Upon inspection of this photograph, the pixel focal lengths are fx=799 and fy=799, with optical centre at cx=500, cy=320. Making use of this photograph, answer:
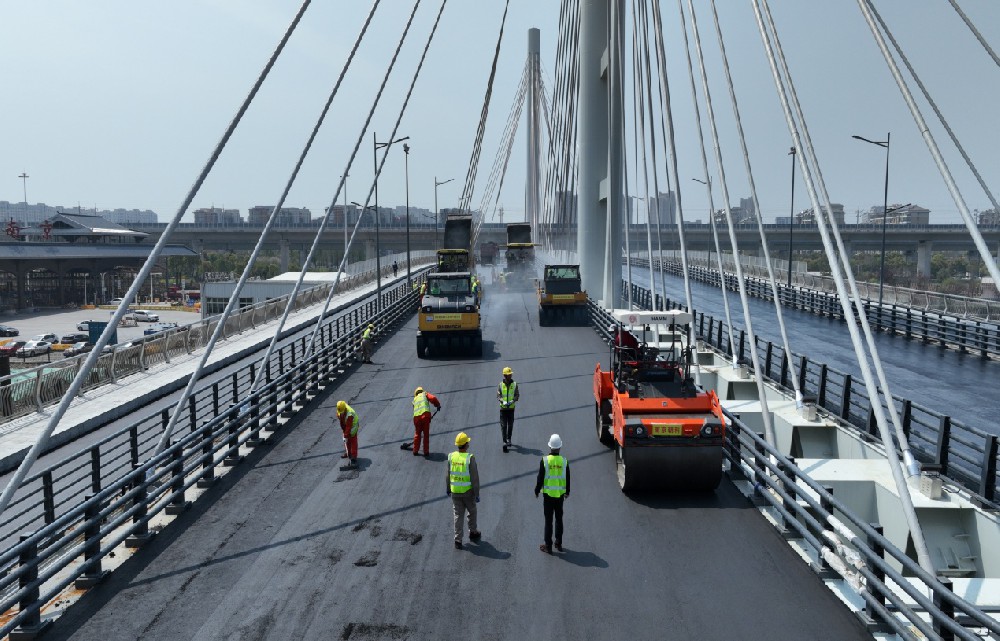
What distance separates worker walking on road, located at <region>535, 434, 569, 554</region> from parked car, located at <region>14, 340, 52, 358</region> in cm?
4879

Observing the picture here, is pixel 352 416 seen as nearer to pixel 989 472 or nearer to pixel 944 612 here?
pixel 944 612

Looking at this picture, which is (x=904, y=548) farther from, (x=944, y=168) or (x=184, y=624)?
(x=184, y=624)

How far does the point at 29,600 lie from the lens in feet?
29.7

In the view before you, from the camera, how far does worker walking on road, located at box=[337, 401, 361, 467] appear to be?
49.6ft

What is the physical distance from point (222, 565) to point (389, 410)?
32.9 feet

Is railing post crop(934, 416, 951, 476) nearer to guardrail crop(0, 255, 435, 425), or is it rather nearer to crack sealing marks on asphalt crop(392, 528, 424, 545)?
crack sealing marks on asphalt crop(392, 528, 424, 545)

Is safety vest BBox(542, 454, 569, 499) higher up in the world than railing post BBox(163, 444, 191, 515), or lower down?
higher up

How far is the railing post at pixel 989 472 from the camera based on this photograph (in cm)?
1277

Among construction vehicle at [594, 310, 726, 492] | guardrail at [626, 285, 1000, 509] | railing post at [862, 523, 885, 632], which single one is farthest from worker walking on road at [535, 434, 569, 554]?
guardrail at [626, 285, 1000, 509]

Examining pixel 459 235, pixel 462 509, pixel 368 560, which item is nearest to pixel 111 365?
pixel 368 560

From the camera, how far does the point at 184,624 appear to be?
29.7ft

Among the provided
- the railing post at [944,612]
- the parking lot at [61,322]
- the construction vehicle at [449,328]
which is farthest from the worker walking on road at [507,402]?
the parking lot at [61,322]

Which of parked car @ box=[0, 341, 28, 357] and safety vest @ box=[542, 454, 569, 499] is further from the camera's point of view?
parked car @ box=[0, 341, 28, 357]

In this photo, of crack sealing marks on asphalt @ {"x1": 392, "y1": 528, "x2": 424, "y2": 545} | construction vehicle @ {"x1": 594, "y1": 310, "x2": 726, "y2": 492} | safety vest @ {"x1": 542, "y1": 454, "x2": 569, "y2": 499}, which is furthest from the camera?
construction vehicle @ {"x1": 594, "y1": 310, "x2": 726, "y2": 492}
